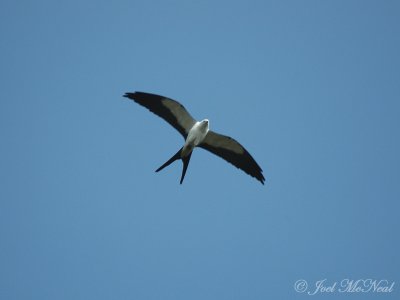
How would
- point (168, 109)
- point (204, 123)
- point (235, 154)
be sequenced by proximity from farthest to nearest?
point (235, 154)
point (168, 109)
point (204, 123)

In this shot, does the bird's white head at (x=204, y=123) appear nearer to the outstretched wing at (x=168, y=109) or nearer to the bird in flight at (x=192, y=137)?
the bird in flight at (x=192, y=137)

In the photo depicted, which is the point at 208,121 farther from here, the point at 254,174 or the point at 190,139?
the point at 254,174

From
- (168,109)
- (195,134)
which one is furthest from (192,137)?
(168,109)

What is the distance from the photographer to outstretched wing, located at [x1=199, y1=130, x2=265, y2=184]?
15.0m

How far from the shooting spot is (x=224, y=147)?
15.1 m

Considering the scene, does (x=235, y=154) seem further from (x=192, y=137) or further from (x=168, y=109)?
(x=168, y=109)

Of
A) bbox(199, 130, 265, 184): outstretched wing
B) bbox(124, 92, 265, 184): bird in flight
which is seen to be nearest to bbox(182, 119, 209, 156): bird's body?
bbox(124, 92, 265, 184): bird in flight

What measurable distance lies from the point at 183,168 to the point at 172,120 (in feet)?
4.35

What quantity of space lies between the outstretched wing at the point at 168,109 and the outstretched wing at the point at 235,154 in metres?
0.68

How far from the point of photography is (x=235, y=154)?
15.2 meters

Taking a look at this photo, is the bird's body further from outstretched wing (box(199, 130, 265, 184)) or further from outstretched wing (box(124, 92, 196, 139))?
outstretched wing (box(199, 130, 265, 184))

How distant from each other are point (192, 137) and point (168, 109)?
97 centimetres

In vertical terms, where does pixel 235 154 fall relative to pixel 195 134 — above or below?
above

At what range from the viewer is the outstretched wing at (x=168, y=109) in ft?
47.5
